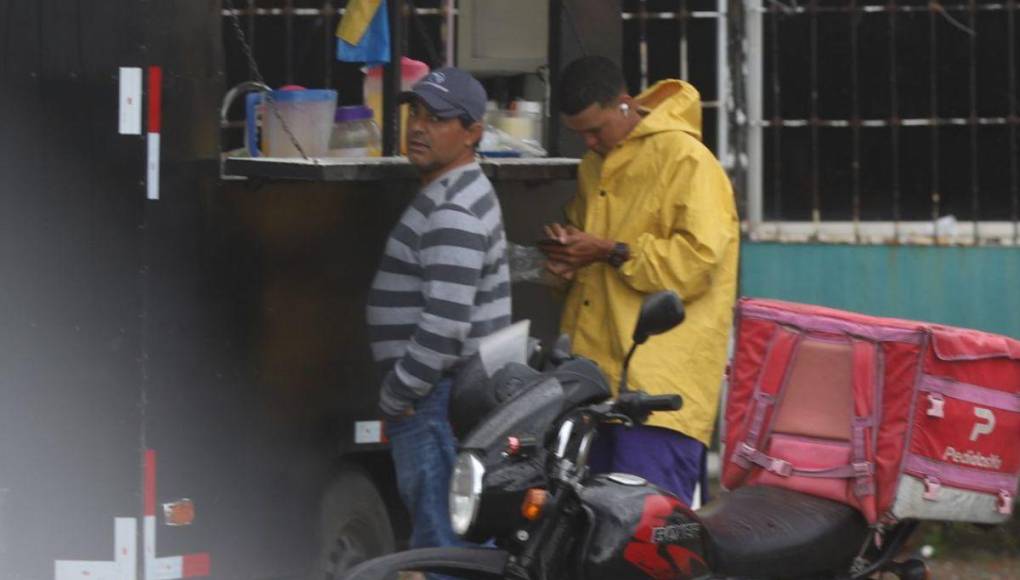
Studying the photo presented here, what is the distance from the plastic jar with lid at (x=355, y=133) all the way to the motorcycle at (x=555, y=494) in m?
1.81

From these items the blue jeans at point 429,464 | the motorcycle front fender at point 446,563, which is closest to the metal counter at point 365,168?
the blue jeans at point 429,464

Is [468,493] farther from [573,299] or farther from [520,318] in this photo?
[520,318]

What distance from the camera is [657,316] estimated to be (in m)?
3.96

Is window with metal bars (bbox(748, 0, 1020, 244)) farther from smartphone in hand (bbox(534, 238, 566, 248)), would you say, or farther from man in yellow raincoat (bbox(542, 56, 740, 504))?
smartphone in hand (bbox(534, 238, 566, 248))

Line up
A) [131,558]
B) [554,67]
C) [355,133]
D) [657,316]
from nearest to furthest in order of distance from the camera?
[657,316] → [131,558] → [355,133] → [554,67]

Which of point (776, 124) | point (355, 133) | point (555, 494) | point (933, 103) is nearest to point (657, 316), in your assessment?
point (555, 494)

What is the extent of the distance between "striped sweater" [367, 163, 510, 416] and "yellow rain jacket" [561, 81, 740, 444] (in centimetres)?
45

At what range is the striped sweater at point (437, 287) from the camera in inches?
197

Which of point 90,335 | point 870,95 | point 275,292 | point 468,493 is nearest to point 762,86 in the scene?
point 870,95

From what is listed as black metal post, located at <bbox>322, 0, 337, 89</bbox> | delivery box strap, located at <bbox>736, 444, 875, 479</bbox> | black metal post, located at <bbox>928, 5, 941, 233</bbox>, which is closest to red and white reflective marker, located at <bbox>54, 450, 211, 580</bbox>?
delivery box strap, located at <bbox>736, 444, 875, 479</bbox>

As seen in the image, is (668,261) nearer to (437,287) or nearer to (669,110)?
(669,110)

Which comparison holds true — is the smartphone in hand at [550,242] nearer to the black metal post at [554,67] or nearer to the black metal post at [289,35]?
the black metal post at [554,67]

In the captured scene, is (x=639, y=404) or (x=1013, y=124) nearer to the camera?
(x=639, y=404)

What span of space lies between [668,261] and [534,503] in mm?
1772
